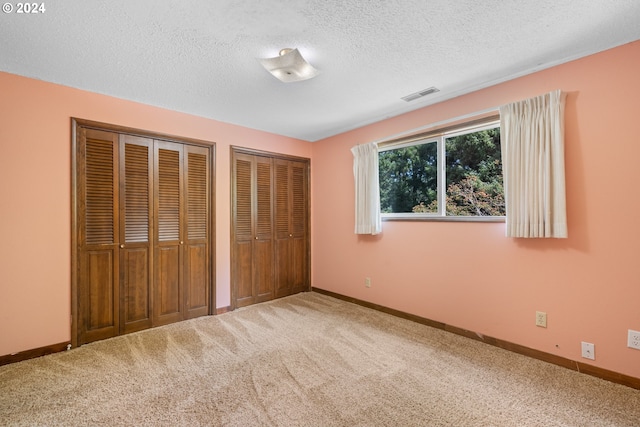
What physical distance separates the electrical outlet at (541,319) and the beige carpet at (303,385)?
0.99 ft

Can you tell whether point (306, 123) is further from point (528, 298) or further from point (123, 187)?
point (528, 298)

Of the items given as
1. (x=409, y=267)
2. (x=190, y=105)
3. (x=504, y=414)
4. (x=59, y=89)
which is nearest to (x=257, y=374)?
(x=504, y=414)

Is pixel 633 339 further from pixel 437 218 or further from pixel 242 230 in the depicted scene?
pixel 242 230

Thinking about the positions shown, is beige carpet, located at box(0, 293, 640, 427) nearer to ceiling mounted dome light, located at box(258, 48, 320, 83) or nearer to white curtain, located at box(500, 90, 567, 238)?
white curtain, located at box(500, 90, 567, 238)

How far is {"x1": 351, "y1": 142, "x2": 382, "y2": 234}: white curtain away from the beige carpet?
133 centimetres

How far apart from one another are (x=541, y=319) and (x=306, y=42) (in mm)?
2906

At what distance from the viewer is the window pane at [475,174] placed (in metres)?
2.72

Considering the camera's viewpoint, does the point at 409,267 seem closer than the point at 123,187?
No

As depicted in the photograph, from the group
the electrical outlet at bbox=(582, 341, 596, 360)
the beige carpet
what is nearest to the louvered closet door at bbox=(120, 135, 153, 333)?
the beige carpet

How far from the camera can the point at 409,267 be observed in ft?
11.0

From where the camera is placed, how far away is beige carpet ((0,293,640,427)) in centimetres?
172

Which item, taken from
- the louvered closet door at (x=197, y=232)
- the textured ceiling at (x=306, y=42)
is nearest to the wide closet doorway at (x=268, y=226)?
the louvered closet door at (x=197, y=232)

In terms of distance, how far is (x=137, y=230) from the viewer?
3061mm

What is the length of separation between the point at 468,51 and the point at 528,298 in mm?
2108
